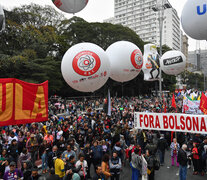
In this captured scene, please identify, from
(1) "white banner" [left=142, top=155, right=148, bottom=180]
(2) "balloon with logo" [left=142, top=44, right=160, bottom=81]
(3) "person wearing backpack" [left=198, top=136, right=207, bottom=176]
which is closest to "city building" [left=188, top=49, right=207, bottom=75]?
(2) "balloon with logo" [left=142, top=44, right=160, bottom=81]

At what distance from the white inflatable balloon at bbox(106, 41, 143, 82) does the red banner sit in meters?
3.27

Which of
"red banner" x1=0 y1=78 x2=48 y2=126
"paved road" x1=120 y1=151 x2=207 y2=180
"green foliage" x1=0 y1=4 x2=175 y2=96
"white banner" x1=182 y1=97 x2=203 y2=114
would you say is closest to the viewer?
"red banner" x1=0 y1=78 x2=48 y2=126

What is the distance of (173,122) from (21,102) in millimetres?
3695

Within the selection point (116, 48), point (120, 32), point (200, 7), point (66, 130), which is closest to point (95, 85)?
point (116, 48)

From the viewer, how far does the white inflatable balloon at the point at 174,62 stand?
37.8 feet

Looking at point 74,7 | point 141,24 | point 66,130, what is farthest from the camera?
point 141,24

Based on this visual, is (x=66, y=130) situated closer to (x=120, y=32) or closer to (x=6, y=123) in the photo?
(x=6, y=123)

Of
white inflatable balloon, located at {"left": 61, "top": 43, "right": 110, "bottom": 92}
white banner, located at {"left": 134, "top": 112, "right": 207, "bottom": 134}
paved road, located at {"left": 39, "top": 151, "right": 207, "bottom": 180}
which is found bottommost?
paved road, located at {"left": 39, "top": 151, "right": 207, "bottom": 180}

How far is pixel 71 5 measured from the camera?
5715 millimetres

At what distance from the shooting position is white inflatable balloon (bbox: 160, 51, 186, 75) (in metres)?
11.5

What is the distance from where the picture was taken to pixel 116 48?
7.10m

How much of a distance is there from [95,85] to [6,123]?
9.88ft

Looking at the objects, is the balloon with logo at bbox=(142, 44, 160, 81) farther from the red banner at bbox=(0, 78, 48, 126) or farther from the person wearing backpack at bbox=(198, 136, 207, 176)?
the red banner at bbox=(0, 78, 48, 126)

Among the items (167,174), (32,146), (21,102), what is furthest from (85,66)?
(167,174)
